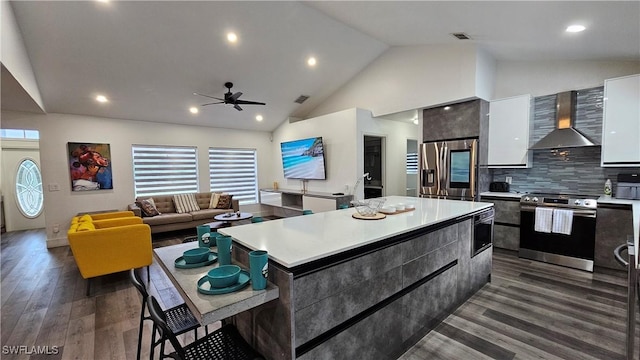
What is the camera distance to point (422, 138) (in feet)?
16.5

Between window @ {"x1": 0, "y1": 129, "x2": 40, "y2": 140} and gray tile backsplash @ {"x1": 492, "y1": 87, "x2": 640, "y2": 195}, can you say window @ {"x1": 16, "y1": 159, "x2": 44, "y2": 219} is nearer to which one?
window @ {"x1": 0, "y1": 129, "x2": 40, "y2": 140}

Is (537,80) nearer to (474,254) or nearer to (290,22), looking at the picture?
(474,254)

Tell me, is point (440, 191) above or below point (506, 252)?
above

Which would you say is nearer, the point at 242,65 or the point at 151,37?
the point at 151,37

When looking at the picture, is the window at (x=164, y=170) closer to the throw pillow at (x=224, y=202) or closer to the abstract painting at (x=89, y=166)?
the abstract painting at (x=89, y=166)

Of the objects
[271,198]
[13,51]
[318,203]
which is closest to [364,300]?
[318,203]

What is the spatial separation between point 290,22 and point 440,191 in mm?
3724

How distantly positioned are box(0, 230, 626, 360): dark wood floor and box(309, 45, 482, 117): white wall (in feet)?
9.07

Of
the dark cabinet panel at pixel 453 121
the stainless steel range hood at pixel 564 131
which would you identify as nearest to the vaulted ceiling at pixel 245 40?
the stainless steel range hood at pixel 564 131

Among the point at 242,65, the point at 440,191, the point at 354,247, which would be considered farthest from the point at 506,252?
the point at 242,65

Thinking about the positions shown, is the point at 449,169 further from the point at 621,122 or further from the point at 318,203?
the point at 318,203

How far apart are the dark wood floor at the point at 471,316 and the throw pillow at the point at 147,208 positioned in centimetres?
190

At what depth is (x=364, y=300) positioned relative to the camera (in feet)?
5.44

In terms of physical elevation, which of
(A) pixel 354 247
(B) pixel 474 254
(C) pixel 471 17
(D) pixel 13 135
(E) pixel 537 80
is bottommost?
(B) pixel 474 254
